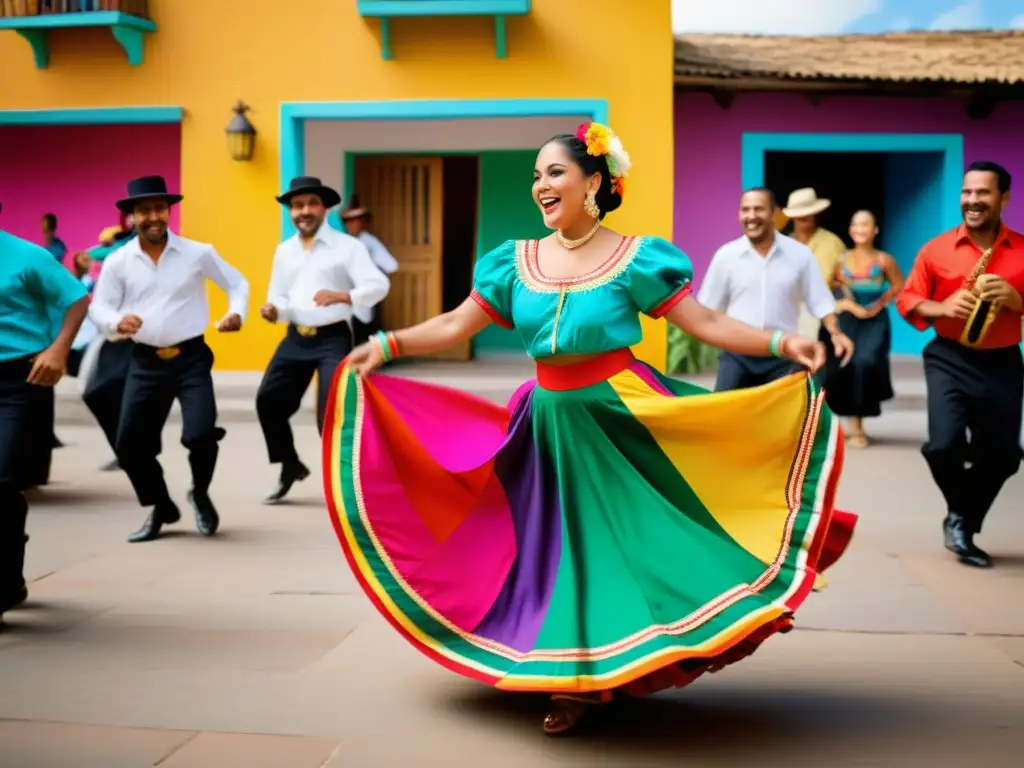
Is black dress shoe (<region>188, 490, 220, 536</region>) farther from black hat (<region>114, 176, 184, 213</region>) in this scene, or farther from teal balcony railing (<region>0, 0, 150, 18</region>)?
teal balcony railing (<region>0, 0, 150, 18</region>)

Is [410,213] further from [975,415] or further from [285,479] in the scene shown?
[975,415]

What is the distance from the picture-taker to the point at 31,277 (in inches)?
204

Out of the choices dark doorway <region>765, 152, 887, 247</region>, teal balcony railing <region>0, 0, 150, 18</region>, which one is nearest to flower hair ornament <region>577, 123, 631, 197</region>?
teal balcony railing <region>0, 0, 150, 18</region>

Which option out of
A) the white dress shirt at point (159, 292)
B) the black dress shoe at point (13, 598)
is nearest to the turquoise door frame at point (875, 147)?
the white dress shirt at point (159, 292)

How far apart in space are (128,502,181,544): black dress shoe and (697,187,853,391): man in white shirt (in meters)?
3.10

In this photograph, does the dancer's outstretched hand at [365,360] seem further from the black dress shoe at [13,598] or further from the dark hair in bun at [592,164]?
the black dress shoe at [13,598]

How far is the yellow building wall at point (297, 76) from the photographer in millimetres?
13242

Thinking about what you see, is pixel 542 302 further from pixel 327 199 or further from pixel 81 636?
pixel 327 199

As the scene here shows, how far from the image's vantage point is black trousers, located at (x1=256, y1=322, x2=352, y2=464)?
750 cm

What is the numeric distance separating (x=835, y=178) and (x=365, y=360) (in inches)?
580

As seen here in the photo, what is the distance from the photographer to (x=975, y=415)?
6012mm

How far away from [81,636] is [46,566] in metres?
1.39

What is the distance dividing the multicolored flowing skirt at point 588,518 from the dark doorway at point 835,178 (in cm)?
1409

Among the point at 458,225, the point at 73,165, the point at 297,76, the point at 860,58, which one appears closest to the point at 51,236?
the point at 73,165
